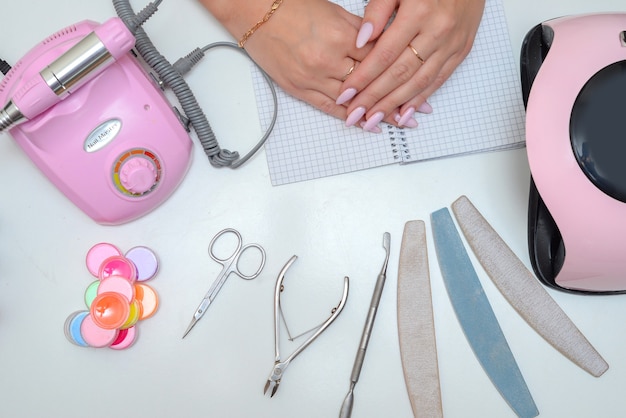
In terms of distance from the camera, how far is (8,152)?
689 millimetres

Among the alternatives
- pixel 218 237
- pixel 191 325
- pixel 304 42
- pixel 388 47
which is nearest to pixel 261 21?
pixel 304 42

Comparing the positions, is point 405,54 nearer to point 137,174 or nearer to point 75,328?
point 137,174

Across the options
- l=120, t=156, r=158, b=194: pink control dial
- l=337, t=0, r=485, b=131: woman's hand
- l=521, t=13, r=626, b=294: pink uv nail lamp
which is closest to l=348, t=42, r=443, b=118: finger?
l=337, t=0, r=485, b=131: woman's hand

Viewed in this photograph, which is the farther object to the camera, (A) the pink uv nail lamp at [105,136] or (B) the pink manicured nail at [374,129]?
(B) the pink manicured nail at [374,129]

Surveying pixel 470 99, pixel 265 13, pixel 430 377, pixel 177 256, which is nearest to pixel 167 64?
pixel 265 13

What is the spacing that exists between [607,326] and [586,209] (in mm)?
217

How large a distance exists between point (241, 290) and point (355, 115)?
0.27 metres

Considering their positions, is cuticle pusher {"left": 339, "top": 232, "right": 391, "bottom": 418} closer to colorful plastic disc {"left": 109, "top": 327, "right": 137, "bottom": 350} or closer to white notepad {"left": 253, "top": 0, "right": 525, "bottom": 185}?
white notepad {"left": 253, "top": 0, "right": 525, "bottom": 185}

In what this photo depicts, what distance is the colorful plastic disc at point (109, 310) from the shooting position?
0.63 m

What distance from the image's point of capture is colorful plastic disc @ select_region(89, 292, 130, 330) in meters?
0.63

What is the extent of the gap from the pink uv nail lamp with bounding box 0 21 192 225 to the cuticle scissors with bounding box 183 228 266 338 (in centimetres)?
10

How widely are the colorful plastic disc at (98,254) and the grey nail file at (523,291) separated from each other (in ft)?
1.46

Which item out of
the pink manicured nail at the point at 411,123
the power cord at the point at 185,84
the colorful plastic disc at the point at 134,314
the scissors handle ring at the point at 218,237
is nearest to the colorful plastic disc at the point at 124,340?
the colorful plastic disc at the point at 134,314

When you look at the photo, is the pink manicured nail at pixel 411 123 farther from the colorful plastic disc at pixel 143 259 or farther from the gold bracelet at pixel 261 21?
the colorful plastic disc at pixel 143 259
